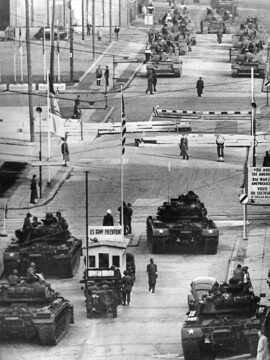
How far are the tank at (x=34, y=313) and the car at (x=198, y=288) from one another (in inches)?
162

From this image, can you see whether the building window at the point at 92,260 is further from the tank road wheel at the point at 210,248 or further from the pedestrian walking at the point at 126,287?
the tank road wheel at the point at 210,248

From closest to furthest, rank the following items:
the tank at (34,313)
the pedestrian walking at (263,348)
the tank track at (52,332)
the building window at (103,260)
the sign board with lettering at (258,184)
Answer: the pedestrian walking at (263,348)
the tank track at (52,332)
the tank at (34,313)
the building window at (103,260)
the sign board with lettering at (258,184)

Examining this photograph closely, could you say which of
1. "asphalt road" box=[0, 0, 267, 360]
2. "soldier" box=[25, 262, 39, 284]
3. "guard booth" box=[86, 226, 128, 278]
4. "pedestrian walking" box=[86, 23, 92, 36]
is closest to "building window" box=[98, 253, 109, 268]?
"guard booth" box=[86, 226, 128, 278]

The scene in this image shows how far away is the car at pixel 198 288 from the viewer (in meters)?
75.3

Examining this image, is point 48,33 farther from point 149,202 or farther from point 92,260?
point 92,260

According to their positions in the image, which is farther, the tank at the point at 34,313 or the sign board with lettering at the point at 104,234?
the sign board with lettering at the point at 104,234

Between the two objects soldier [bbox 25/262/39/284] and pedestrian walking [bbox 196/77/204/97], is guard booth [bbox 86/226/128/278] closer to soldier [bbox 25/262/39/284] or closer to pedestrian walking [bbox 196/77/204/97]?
soldier [bbox 25/262/39/284]

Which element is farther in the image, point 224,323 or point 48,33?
point 48,33

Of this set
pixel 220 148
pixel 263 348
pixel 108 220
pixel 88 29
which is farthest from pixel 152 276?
pixel 88 29

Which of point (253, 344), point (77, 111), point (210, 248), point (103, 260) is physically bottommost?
point (77, 111)


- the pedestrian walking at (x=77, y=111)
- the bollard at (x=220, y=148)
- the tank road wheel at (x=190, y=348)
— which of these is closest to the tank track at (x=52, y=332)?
the tank road wheel at (x=190, y=348)

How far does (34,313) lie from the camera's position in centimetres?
7169

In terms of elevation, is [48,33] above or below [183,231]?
below

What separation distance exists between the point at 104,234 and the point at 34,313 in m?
11.2
